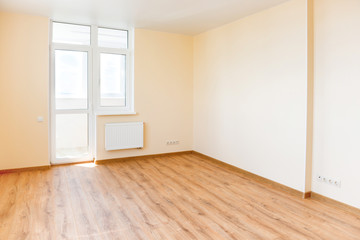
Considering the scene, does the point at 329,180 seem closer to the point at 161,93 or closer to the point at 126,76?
the point at 161,93

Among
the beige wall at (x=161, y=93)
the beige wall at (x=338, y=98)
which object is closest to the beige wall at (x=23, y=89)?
the beige wall at (x=161, y=93)

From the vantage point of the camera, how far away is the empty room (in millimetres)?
2998

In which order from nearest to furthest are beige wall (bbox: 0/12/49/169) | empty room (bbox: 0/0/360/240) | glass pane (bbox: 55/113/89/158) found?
empty room (bbox: 0/0/360/240)
beige wall (bbox: 0/12/49/169)
glass pane (bbox: 55/113/89/158)

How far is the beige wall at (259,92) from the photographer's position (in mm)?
3602

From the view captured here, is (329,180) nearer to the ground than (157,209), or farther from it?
farther from it

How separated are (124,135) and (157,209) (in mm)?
2519

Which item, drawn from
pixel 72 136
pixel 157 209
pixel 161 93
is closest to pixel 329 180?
pixel 157 209

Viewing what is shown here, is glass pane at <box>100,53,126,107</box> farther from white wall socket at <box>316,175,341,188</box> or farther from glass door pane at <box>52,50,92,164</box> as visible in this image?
white wall socket at <box>316,175,341,188</box>

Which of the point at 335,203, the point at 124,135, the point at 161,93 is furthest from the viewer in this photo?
the point at 161,93

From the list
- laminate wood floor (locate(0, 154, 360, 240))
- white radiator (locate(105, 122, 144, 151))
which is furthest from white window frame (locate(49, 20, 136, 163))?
laminate wood floor (locate(0, 154, 360, 240))

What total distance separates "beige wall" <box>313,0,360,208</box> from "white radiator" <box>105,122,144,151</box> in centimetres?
330

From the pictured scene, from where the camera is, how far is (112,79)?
18.0 feet

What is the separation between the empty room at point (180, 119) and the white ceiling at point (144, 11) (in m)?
0.04

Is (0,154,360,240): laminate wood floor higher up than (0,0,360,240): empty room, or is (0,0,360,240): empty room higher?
(0,0,360,240): empty room
